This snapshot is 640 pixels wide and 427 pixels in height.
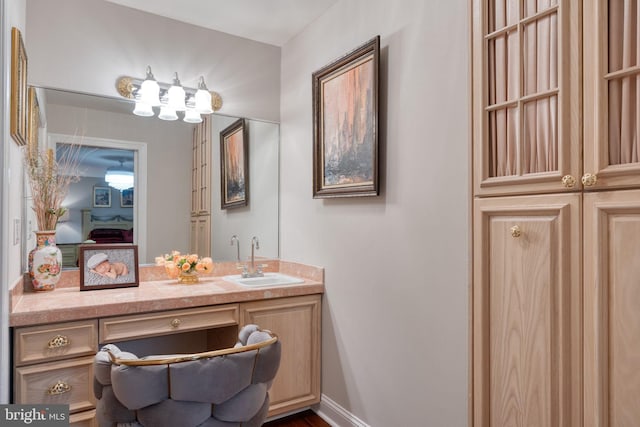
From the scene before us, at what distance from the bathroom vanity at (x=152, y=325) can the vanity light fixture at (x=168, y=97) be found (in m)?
1.05

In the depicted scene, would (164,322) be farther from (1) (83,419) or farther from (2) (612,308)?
(2) (612,308)

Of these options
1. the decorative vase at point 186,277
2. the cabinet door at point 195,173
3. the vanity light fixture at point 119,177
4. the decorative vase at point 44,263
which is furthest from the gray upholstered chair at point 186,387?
A: the cabinet door at point 195,173

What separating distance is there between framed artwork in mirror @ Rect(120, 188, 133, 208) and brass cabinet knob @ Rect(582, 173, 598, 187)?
2423mm

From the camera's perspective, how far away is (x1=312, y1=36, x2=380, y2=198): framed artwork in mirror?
6.81ft

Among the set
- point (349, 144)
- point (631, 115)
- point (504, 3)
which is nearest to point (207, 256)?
point (349, 144)

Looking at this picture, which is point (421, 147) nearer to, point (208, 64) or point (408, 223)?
point (408, 223)

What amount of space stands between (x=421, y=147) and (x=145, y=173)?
1.79 m

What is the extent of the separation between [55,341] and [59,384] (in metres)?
0.19

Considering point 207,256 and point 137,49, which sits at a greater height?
point 137,49

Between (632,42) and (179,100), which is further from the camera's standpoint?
(179,100)

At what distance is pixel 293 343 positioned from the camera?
7.91ft

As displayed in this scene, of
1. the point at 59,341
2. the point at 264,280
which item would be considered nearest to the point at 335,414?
the point at 264,280

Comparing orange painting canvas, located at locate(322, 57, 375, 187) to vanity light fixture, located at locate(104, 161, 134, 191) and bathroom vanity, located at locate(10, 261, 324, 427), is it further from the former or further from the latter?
vanity light fixture, located at locate(104, 161, 134, 191)

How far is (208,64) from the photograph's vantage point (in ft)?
9.12
